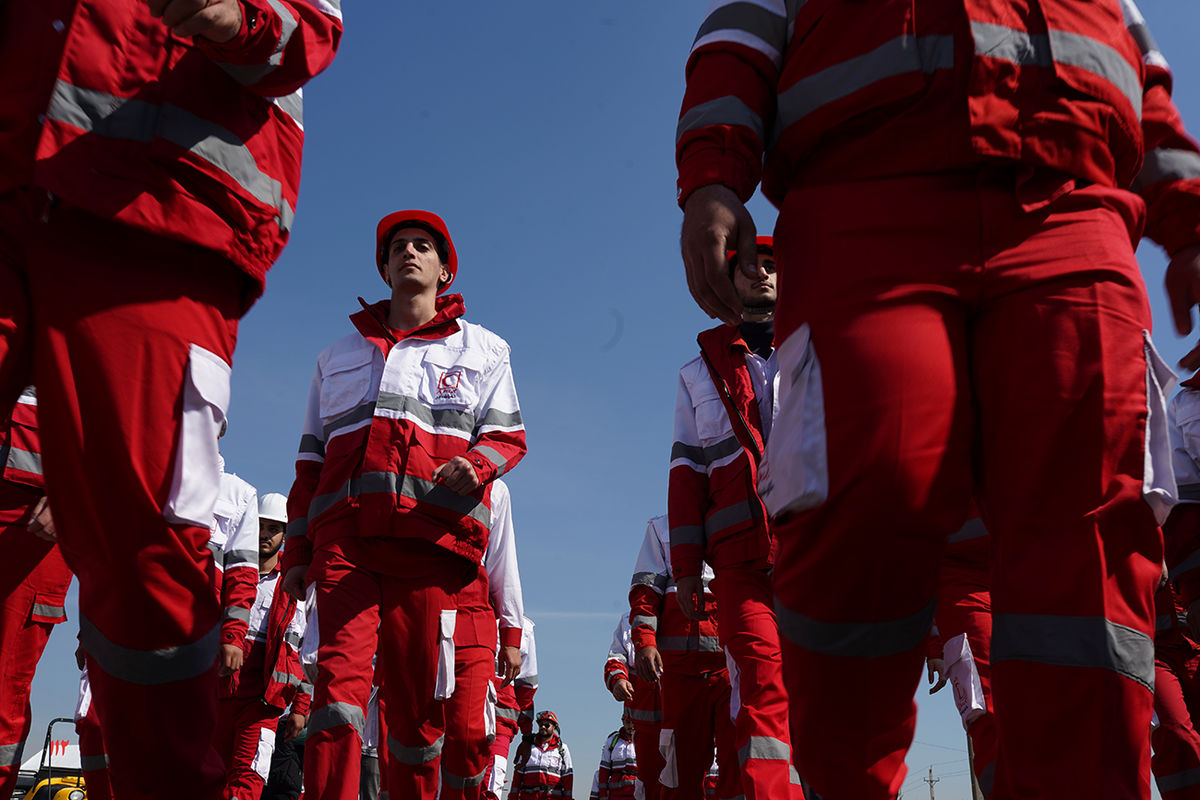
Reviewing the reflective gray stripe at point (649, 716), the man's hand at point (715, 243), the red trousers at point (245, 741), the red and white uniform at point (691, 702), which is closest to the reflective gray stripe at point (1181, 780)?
the red and white uniform at point (691, 702)

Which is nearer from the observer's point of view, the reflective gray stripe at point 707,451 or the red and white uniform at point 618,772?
the reflective gray stripe at point 707,451

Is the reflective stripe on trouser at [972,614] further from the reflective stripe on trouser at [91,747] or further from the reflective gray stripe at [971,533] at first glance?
the reflective stripe on trouser at [91,747]

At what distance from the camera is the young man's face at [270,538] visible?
10.2 m

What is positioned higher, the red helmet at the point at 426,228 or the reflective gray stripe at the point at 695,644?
the red helmet at the point at 426,228

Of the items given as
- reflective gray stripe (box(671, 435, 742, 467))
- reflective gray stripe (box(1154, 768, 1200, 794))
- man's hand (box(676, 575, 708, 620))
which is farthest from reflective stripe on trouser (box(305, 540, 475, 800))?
reflective gray stripe (box(1154, 768, 1200, 794))

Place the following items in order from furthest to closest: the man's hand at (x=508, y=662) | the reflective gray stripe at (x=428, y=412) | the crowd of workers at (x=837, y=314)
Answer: the man's hand at (x=508, y=662)
the reflective gray stripe at (x=428, y=412)
the crowd of workers at (x=837, y=314)

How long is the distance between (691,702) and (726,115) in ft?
18.3

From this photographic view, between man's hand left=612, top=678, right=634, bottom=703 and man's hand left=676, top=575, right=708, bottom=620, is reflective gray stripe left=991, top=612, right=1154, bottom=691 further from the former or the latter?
man's hand left=612, top=678, right=634, bottom=703

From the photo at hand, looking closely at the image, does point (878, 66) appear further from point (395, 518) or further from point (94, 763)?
point (94, 763)

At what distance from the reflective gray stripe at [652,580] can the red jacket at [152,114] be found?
680cm

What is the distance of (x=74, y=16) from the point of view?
2111 mm

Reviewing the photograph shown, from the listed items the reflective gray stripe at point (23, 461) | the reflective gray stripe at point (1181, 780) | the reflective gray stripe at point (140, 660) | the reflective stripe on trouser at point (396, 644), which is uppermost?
the reflective gray stripe at point (23, 461)

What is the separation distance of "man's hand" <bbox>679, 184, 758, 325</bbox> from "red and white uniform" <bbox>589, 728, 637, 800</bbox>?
21.1 meters

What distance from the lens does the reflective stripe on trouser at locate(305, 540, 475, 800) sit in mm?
4469
